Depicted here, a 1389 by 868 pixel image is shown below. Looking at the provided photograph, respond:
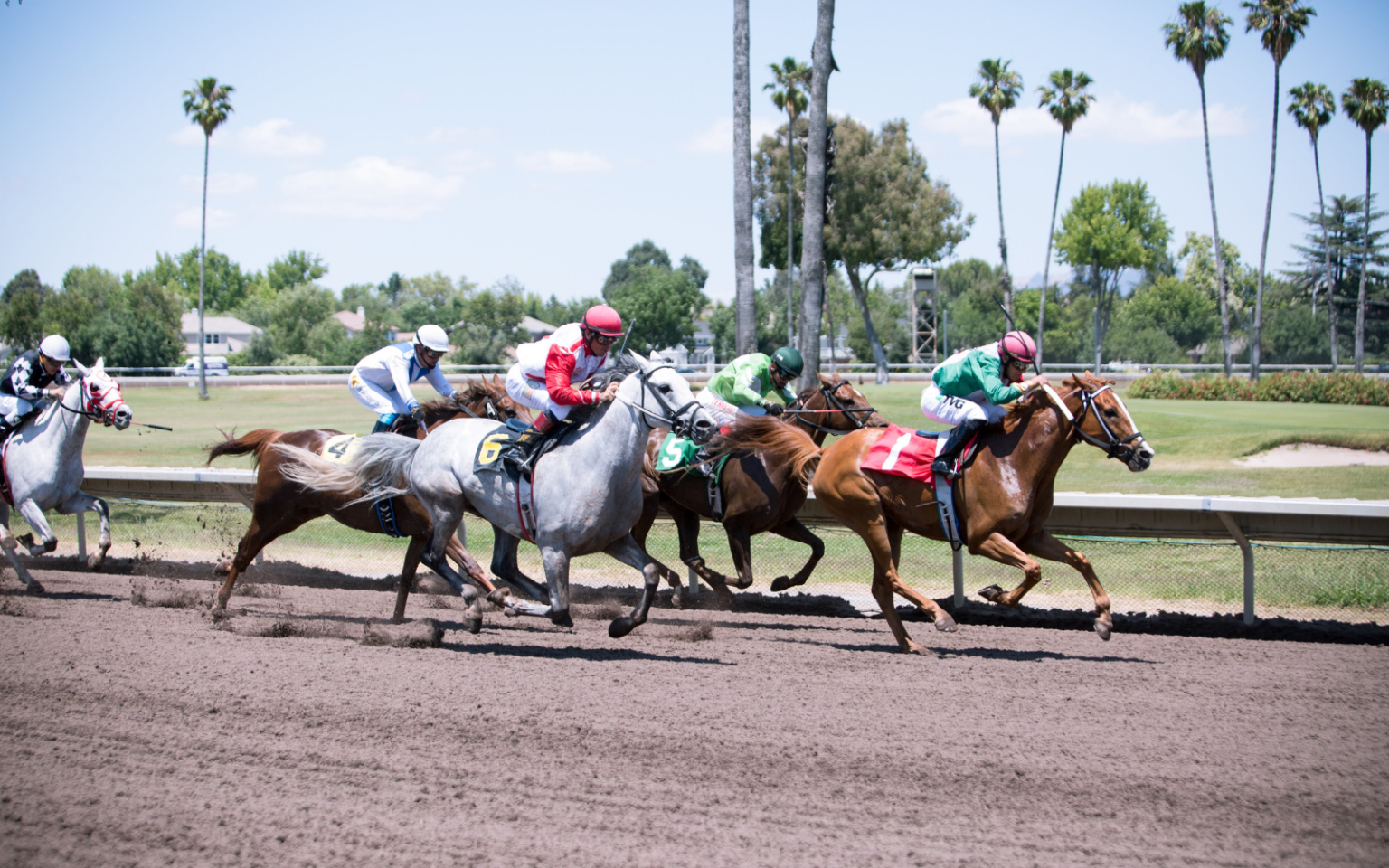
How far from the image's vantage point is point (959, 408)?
22.3 feet

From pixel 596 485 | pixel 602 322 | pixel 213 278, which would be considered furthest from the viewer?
pixel 213 278

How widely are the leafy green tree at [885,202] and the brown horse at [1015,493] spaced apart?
30970 millimetres

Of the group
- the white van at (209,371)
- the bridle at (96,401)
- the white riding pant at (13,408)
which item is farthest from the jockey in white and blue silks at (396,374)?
the white van at (209,371)

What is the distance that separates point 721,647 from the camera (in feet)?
21.9

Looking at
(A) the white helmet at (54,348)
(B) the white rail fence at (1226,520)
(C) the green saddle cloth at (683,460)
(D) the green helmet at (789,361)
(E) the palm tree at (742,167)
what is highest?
(E) the palm tree at (742,167)

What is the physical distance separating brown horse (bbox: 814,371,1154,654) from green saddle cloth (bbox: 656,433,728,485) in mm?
1504

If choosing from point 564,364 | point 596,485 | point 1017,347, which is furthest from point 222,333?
point 1017,347

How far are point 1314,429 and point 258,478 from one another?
57.7ft

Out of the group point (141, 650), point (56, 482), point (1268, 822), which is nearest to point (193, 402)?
point (56, 482)

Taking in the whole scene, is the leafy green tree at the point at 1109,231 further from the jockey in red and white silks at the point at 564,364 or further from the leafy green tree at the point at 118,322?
the jockey in red and white silks at the point at 564,364

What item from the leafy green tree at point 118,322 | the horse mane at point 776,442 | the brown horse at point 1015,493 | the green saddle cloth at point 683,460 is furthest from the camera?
the leafy green tree at point 118,322

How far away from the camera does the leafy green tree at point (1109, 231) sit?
68.6 meters

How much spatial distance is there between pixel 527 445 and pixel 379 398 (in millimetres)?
2221

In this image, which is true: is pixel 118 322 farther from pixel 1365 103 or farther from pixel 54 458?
pixel 1365 103
